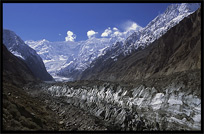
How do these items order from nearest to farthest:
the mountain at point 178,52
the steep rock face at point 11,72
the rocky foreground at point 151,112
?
the rocky foreground at point 151,112, the mountain at point 178,52, the steep rock face at point 11,72

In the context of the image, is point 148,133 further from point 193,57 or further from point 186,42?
point 186,42

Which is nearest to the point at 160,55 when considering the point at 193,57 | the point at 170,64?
the point at 170,64

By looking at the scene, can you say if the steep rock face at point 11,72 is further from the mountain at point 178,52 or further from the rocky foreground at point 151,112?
the mountain at point 178,52

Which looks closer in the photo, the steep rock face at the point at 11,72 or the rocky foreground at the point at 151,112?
the rocky foreground at the point at 151,112

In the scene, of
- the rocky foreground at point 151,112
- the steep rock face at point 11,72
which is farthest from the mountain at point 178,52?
the steep rock face at point 11,72

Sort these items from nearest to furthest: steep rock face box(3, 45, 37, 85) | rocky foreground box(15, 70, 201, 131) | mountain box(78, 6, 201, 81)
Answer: rocky foreground box(15, 70, 201, 131) < mountain box(78, 6, 201, 81) < steep rock face box(3, 45, 37, 85)

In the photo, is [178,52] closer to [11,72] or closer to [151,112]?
[151,112]

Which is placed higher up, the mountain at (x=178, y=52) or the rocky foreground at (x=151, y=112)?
the mountain at (x=178, y=52)

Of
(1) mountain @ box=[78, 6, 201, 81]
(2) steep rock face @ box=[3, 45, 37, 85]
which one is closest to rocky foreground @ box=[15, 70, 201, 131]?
(1) mountain @ box=[78, 6, 201, 81]

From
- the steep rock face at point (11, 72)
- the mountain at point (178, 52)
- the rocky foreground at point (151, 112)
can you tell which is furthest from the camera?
the steep rock face at point (11, 72)

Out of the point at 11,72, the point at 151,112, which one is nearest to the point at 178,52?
the point at 151,112

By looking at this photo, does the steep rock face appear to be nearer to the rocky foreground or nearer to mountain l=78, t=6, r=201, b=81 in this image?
the rocky foreground
